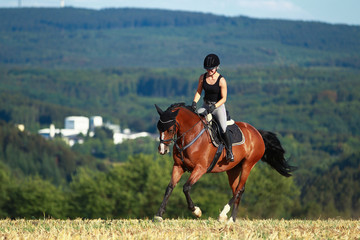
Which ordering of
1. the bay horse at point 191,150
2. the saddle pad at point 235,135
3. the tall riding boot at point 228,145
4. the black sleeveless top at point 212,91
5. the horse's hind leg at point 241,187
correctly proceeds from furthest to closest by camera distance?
1. the horse's hind leg at point 241,187
2. the saddle pad at point 235,135
3. the tall riding boot at point 228,145
4. the black sleeveless top at point 212,91
5. the bay horse at point 191,150

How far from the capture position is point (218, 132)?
1554 cm

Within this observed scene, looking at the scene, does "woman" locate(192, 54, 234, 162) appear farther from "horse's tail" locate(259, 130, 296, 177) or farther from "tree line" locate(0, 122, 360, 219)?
"tree line" locate(0, 122, 360, 219)

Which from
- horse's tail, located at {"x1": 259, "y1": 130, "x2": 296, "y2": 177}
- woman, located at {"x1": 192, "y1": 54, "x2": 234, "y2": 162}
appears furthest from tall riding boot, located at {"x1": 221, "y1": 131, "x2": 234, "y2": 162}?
horse's tail, located at {"x1": 259, "y1": 130, "x2": 296, "y2": 177}

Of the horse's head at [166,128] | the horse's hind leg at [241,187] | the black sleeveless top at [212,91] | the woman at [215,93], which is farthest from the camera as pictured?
the horse's hind leg at [241,187]

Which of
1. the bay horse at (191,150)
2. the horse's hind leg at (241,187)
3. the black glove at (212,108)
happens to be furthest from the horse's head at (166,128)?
the horse's hind leg at (241,187)

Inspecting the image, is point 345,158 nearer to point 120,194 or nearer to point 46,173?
point 46,173

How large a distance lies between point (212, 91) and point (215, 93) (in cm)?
9

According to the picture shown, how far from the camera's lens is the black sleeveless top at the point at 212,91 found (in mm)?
15234

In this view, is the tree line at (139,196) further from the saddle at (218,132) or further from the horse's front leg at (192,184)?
the horse's front leg at (192,184)

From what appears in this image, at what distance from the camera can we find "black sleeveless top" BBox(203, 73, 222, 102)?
1523 cm

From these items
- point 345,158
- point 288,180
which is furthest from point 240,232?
point 345,158

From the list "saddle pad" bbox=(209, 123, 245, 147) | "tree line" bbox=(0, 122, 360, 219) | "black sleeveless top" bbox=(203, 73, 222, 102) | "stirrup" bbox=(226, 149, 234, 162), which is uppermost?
"black sleeveless top" bbox=(203, 73, 222, 102)

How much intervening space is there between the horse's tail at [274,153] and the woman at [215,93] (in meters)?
2.75

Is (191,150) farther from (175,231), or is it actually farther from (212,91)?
(175,231)
